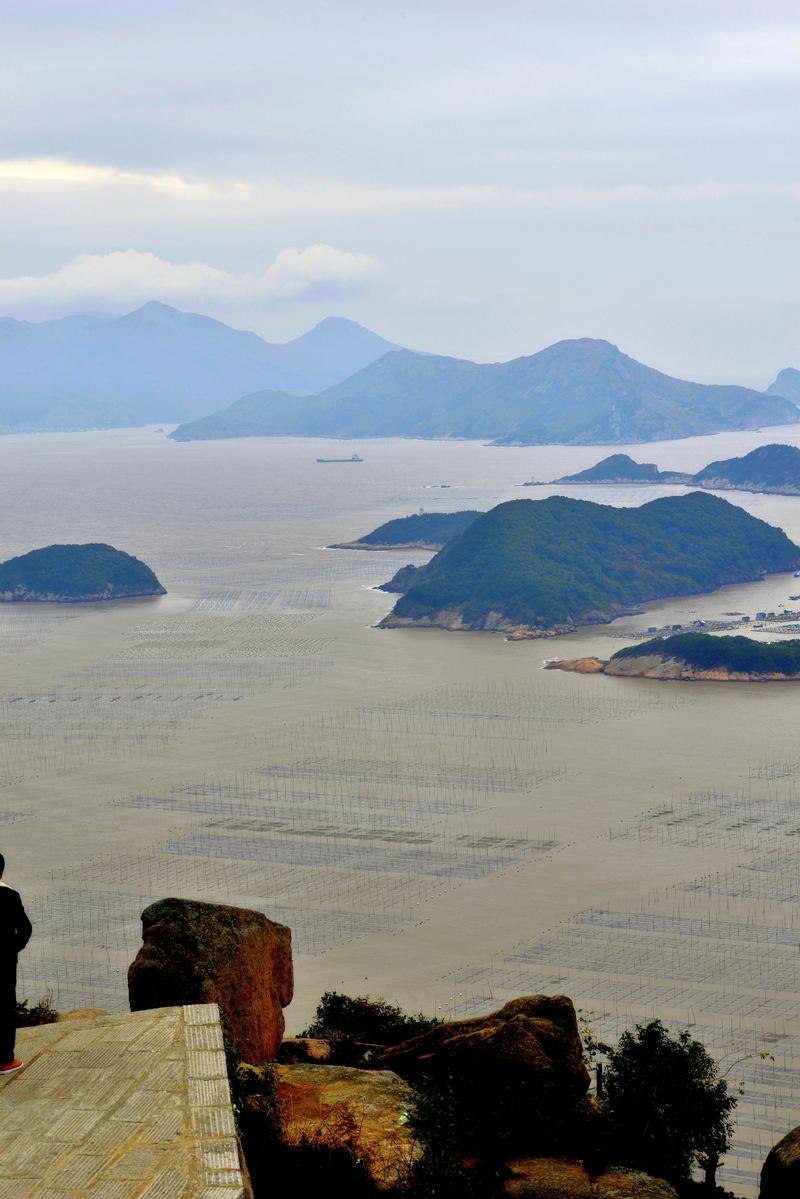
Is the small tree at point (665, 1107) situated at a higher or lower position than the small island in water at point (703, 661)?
higher

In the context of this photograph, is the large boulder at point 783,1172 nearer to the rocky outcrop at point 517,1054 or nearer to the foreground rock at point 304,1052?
the rocky outcrop at point 517,1054

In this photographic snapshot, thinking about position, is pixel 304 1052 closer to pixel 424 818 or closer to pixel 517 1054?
pixel 517 1054

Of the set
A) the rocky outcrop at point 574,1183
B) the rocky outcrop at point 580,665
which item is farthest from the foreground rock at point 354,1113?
the rocky outcrop at point 580,665

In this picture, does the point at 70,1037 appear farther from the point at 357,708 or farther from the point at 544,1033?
the point at 357,708

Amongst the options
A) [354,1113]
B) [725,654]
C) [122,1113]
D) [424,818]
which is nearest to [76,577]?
[725,654]

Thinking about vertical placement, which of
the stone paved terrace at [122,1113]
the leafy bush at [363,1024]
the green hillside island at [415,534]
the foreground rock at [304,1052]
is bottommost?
the leafy bush at [363,1024]

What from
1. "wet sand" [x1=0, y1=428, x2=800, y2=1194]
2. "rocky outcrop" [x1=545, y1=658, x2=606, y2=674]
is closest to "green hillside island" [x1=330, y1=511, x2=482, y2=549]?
"wet sand" [x1=0, y1=428, x2=800, y2=1194]

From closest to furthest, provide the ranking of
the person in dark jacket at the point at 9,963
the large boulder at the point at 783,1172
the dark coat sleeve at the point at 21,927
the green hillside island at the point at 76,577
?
the person in dark jacket at the point at 9,963 < the dark coat sleeve at the point at 21,927 < the large boulder at the point at 783,1172 < the green hillside island at the point at 76,577
